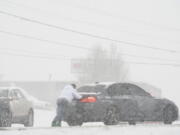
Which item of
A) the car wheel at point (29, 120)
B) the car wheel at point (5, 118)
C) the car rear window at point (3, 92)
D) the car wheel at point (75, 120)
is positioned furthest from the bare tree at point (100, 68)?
the car wheel at point (5, 118)

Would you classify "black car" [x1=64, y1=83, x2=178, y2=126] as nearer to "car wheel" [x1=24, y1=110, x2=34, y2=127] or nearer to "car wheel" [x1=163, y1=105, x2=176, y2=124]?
"car wheel" [x1=163, y1=105, x2=176, y2=124]

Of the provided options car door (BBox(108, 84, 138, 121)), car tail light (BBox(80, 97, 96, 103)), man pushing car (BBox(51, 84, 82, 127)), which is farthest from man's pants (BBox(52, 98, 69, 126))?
car door (BBox(108, 84, 138, 121))

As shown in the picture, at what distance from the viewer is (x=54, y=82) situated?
9650cm

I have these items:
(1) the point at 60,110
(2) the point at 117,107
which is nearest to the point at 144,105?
(2) the point at 117,107

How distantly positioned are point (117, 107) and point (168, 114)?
2.14m

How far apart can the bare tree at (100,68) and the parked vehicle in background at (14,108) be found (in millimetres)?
79357

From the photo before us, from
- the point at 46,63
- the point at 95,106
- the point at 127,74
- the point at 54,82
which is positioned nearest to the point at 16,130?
the point at 95,106

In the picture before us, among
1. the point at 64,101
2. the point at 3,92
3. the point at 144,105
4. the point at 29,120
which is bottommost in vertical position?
the point at 29,120

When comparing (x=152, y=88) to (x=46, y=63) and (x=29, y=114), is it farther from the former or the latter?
(x=46, y=63)

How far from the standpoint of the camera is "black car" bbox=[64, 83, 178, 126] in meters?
17.6

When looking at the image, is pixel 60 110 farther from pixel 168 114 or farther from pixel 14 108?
pixel 168 114

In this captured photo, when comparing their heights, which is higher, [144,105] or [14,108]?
[144,105]

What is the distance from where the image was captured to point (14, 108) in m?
18.7

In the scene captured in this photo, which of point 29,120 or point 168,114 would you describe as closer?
point 168,114
